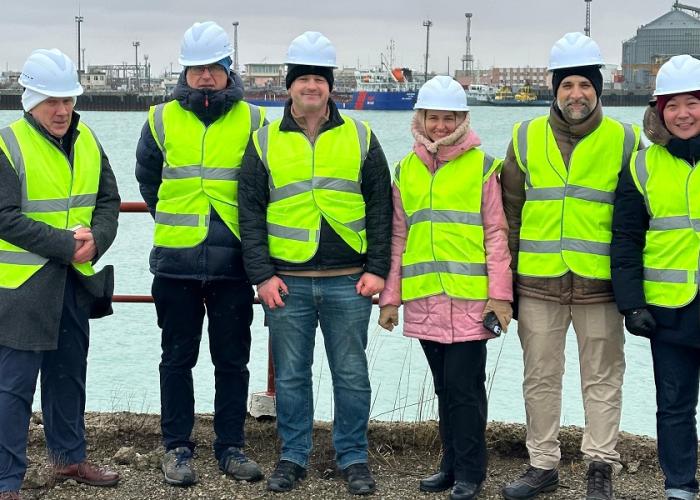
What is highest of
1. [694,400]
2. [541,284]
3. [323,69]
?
[323,69]

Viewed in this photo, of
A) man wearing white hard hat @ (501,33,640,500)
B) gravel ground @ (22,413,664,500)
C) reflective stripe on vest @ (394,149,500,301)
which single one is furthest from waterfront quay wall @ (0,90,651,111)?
man wearing white hard hat @ (501,33,640,500)

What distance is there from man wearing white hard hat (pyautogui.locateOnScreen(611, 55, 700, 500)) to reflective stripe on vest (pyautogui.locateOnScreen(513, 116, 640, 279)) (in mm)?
90

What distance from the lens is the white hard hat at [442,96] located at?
427 cm

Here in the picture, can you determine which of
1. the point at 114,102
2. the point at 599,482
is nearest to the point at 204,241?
the point at 599,482

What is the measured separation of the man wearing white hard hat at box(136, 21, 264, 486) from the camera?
4.40 meters

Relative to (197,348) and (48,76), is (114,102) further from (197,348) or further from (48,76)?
(48,76)

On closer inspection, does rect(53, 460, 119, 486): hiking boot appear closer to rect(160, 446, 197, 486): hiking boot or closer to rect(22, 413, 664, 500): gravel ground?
rect(22, 413, 664, 500): gravel ground

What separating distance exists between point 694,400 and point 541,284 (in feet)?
2.40

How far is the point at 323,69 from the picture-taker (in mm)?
4395

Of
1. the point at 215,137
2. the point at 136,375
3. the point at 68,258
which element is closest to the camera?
the point at 68,258

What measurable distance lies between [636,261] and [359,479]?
1433 millimetres

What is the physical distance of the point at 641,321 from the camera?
4059 millimetres

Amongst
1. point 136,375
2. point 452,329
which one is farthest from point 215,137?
point 136,375

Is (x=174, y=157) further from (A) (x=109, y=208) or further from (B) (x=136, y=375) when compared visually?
(B) (x=136, y=375)
